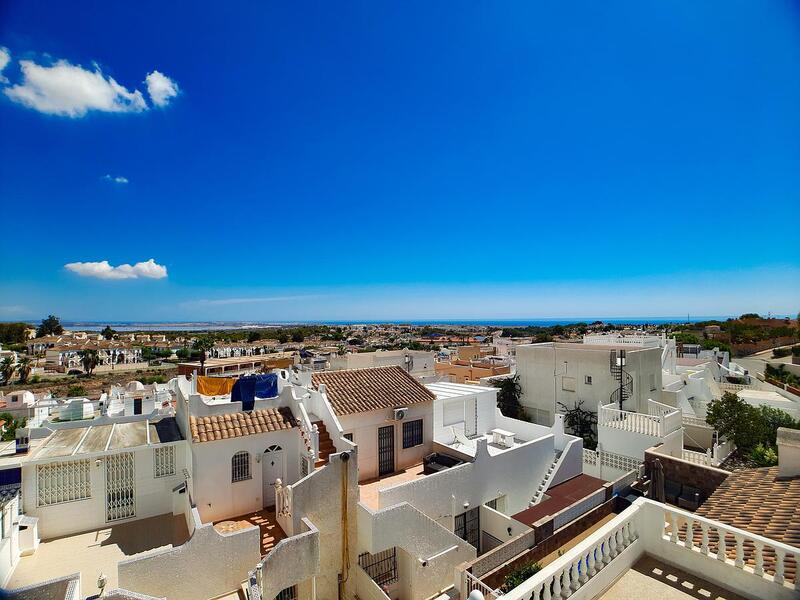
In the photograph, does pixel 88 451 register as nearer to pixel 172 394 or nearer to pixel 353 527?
pixel 353 527

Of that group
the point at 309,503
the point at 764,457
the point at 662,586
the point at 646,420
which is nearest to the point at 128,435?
the point at 309,503

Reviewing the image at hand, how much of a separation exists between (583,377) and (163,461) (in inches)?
738

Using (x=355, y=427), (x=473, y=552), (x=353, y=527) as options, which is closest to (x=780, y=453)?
(x=473, y=552)

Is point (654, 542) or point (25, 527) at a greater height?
point (654, 542)

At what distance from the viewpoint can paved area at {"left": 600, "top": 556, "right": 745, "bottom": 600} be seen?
5.05 metres

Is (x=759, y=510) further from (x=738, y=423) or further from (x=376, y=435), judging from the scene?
(x=738, y=423)

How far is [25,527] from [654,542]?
14.1 m

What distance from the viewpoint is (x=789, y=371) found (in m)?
41.9

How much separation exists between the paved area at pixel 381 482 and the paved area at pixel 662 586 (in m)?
6.93

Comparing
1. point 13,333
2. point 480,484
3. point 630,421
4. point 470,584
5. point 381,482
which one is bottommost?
point 470,584

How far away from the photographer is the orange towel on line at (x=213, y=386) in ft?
52.0

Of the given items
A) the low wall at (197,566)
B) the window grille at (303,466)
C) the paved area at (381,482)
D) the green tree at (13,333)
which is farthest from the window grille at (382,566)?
the green tree at (13,333)

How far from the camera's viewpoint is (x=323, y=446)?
11.8m

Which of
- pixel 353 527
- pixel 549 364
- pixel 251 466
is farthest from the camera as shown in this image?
pixel 549 364
